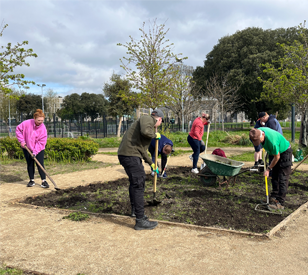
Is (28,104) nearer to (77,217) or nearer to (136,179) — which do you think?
(77,217)

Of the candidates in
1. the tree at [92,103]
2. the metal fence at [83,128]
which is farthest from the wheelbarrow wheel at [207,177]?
the tree at [92,103]

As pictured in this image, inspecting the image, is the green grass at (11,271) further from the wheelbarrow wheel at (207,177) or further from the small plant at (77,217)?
the wheelbarrow wheel at (207,177)

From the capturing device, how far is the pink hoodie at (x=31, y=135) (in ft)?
20.8

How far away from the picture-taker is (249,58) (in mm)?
30078

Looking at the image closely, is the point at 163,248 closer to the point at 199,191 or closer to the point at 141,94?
the point at 199,191

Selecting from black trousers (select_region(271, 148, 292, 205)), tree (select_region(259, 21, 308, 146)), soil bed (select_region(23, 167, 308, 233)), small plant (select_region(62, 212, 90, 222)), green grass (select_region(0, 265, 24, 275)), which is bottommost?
soil bed (select_region(23, 167, 308, 233))

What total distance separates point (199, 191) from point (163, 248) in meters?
2.68

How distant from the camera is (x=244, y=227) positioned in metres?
3.86

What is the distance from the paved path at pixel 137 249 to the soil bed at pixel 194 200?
16.4 inches

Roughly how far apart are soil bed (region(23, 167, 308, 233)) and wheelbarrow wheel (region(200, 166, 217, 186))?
Answer: 0.43 ft

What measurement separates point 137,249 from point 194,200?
2.16m

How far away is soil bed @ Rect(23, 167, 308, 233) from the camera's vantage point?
13.7 feet

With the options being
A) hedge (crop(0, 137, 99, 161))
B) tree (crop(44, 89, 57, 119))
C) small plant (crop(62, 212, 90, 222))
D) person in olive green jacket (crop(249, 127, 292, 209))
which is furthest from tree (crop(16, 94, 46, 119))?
person in olive green jacket (crop(249, 127, 292, 209))

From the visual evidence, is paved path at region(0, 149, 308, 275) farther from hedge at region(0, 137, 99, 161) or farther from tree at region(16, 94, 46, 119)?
tree at region(16, 94, 46, 119)
